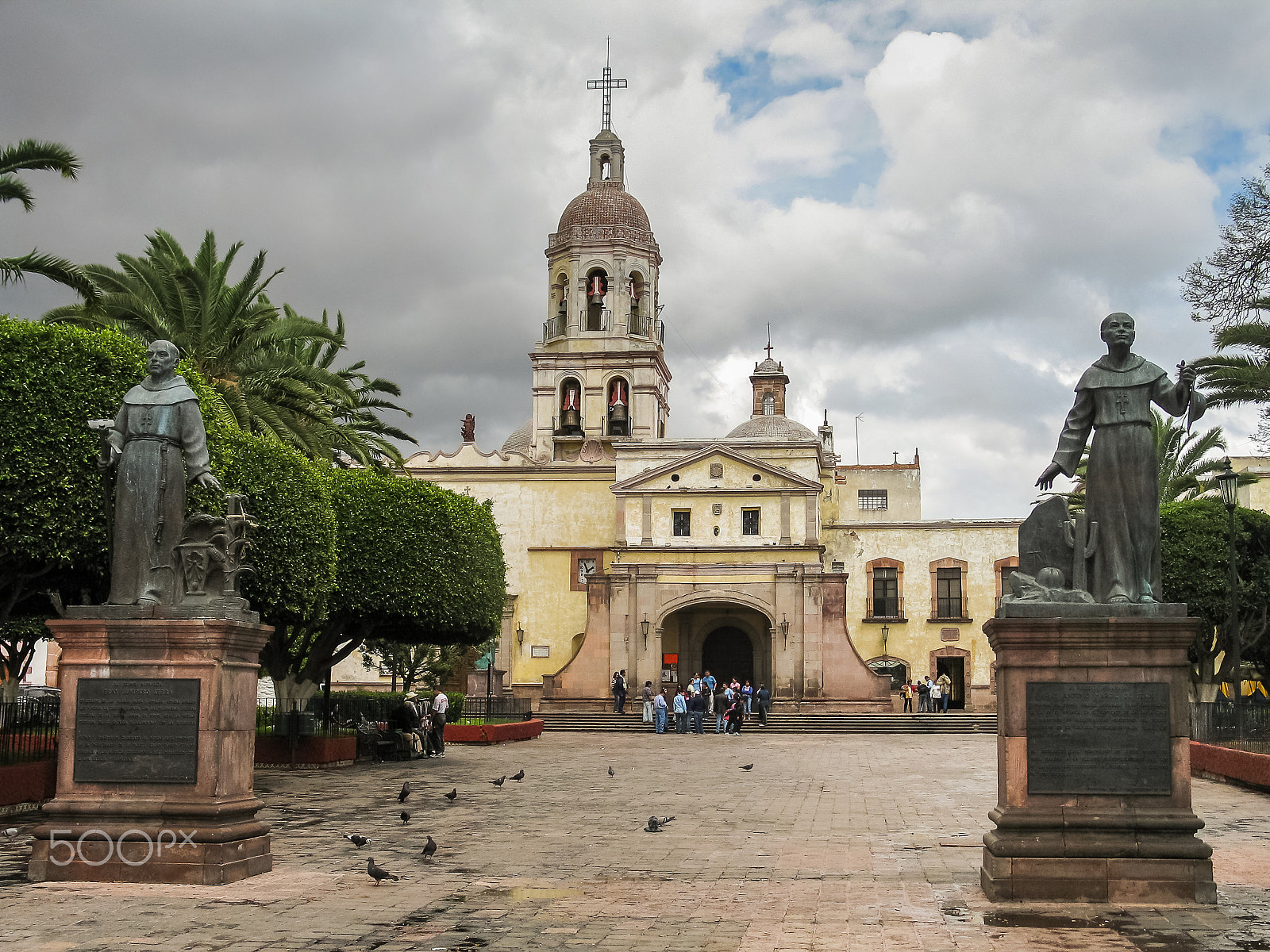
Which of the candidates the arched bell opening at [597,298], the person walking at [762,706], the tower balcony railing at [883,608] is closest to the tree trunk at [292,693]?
the person walking at [762,706]

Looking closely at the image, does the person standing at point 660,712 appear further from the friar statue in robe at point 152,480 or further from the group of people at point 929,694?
the friar statue in robe at point 152,480

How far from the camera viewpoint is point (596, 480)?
5294cm

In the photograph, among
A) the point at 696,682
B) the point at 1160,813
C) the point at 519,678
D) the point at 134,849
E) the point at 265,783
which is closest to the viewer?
the point at 1160,813

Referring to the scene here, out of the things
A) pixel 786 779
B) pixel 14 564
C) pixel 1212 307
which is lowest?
pixel 786 779

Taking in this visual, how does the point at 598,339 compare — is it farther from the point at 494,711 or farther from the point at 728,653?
the point at 494,711

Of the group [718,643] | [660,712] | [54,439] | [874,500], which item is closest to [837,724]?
[660,712]

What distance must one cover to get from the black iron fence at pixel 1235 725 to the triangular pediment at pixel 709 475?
24518 mm

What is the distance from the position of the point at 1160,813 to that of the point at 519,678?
44.2m

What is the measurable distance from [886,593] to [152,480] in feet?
143

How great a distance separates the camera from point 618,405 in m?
55.1

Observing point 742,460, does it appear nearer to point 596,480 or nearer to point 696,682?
point 596,480

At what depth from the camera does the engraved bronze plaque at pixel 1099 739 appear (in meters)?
9.08

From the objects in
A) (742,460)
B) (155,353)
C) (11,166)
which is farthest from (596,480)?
→ (155,353)

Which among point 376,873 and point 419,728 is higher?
point 376,873
